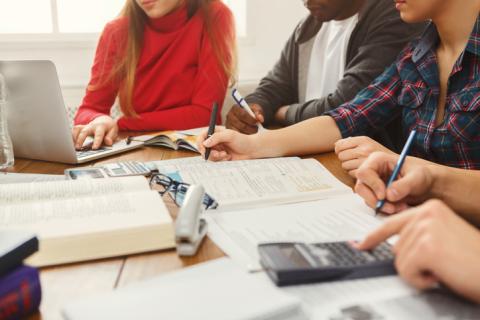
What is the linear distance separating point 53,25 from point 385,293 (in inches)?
89.9

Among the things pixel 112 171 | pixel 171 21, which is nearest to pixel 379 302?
pixel 112 171

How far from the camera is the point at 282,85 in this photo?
1.79 meters

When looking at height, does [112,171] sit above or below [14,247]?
below

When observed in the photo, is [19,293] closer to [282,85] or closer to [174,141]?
[174,141]

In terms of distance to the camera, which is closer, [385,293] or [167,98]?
[385,293]

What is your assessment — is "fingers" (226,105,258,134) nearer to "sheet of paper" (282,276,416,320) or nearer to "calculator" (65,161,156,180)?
Answer: "calculator" (65,161,156,180)

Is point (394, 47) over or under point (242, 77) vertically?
over

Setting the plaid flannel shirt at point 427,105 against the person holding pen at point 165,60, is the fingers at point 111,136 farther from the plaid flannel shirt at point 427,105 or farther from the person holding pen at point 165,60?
the plaid flannel shirt at point 427,105

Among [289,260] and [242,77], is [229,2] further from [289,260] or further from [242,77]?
[289,260]

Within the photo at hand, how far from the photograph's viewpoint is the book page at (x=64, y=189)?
0.73m

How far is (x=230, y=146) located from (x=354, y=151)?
0.28 metres

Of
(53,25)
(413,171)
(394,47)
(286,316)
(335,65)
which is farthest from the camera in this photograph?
(53,25)

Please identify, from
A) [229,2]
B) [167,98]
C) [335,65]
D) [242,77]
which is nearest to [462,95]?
[335,65]

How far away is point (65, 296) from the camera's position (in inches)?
20.3
